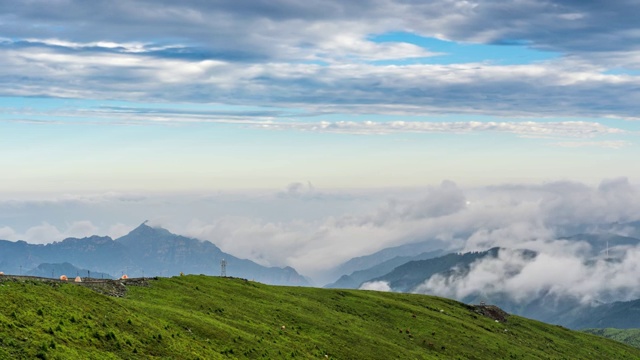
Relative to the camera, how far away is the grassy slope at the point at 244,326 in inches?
2037

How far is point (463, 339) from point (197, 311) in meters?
57.5

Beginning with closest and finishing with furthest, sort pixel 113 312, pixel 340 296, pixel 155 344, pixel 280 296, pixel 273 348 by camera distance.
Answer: pixel 155 344, pixel 113 312, pixel 273 348, pixel 280 296, pixel 340 296

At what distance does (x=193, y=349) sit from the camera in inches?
A: 2382

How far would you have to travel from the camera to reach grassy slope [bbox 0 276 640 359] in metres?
51.8

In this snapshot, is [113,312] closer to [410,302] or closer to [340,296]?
[340,296]

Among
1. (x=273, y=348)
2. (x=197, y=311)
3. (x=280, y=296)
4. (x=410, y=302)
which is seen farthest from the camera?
(x=410, y=302)

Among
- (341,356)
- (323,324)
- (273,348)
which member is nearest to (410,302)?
(323,324)

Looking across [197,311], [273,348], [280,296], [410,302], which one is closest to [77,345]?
[273,348]

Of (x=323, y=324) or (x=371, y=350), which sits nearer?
(x=371, y=350)

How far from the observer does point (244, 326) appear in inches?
3098

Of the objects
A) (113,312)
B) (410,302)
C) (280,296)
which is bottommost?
(410,302)

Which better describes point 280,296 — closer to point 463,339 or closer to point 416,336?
point 416,336

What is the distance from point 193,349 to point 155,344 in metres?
3.94

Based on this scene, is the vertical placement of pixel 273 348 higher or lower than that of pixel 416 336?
higher
